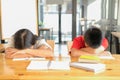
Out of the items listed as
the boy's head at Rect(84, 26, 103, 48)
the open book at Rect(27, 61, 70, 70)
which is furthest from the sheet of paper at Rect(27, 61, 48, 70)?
the boy's head at Rect(84, 26, 103, 48)

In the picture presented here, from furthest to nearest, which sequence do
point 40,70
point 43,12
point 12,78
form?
point 43,12
point 40,70
point 12,78

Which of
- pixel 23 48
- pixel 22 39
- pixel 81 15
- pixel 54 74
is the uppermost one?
pixel 81 15

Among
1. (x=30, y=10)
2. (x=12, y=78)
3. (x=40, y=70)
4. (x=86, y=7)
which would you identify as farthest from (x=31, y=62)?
(x=86, y=7)

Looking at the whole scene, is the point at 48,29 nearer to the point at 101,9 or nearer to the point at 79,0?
the point at 79,0

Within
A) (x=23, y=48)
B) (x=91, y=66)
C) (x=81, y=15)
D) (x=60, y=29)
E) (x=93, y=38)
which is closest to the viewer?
(x=91, y=66)

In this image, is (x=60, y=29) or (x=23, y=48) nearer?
(x=23, y=48)

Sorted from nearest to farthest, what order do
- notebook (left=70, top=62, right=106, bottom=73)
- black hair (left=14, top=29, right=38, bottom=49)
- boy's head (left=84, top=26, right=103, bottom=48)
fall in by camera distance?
notebook (left=70, top=62, right=106, bottom=73) → boy's head (left=84, top=26, right=103, bottom=48) → black hair (left=14, top=29, right=38, bottom=49)

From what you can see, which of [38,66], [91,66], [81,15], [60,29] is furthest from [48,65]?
[60,29]

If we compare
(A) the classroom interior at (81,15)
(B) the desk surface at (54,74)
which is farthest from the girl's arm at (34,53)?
(A) the classroom interior at (81,15)

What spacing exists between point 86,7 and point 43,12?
113 centimetres

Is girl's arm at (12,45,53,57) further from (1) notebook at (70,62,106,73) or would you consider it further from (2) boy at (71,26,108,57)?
(1) notebook at (70,62,106,73)

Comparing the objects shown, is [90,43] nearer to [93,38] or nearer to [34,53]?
[93,38]

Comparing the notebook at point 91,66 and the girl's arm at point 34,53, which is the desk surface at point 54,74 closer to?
the notebook at point 91,66

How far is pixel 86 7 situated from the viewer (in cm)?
516
